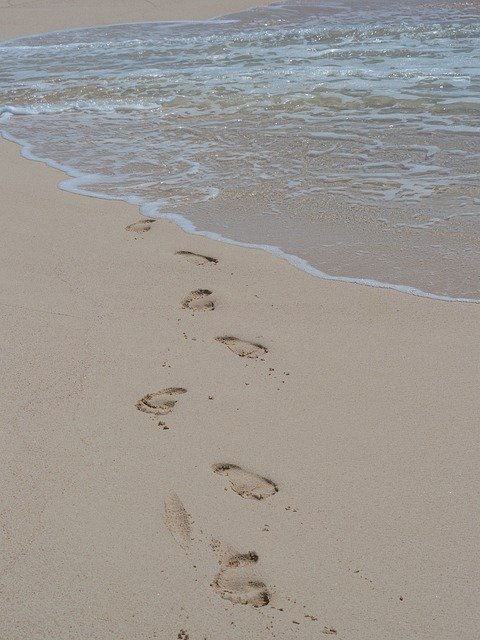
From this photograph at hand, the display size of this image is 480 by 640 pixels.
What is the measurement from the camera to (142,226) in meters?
4.17

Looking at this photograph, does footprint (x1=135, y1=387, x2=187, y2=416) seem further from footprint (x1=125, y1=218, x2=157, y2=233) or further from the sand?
footprint (x1=125, y1=218, x2=157, y2=233)

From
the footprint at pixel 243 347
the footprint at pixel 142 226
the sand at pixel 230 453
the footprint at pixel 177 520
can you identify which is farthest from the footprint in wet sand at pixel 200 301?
the footprint at pixel 177 520

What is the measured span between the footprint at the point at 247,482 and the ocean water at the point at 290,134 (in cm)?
134

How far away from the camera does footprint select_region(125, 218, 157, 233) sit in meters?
4.13

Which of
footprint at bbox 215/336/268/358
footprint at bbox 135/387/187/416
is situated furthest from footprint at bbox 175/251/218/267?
footprint at bbox 135/387/187/416

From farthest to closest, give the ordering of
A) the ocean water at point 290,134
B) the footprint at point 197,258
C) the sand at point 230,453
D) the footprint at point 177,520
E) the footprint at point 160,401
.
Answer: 1. the ocean water at point 290,134
2. the footprint at point 197,258
3. the footprint at point 160,401
4. the footprint at point 177,520
5. the sand at point 230,453

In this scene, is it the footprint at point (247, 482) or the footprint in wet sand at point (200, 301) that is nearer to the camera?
the footprint at point (247, 482)

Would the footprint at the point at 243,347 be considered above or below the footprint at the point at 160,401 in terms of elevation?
above

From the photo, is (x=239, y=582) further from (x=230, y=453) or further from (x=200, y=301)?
(x=200, y=301)

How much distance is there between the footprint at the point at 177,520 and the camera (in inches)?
85.6

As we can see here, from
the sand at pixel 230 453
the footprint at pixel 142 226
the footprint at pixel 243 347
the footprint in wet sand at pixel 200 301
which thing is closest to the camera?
the sand at pixel 230 453

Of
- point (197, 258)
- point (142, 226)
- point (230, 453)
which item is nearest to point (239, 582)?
point (230, 453)

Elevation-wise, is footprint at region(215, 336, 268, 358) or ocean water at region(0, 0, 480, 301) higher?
ocean water at region(0, 0, 480, 301)

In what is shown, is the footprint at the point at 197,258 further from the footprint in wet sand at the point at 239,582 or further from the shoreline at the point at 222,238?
the footprint in wet sand at the point at 239,582
